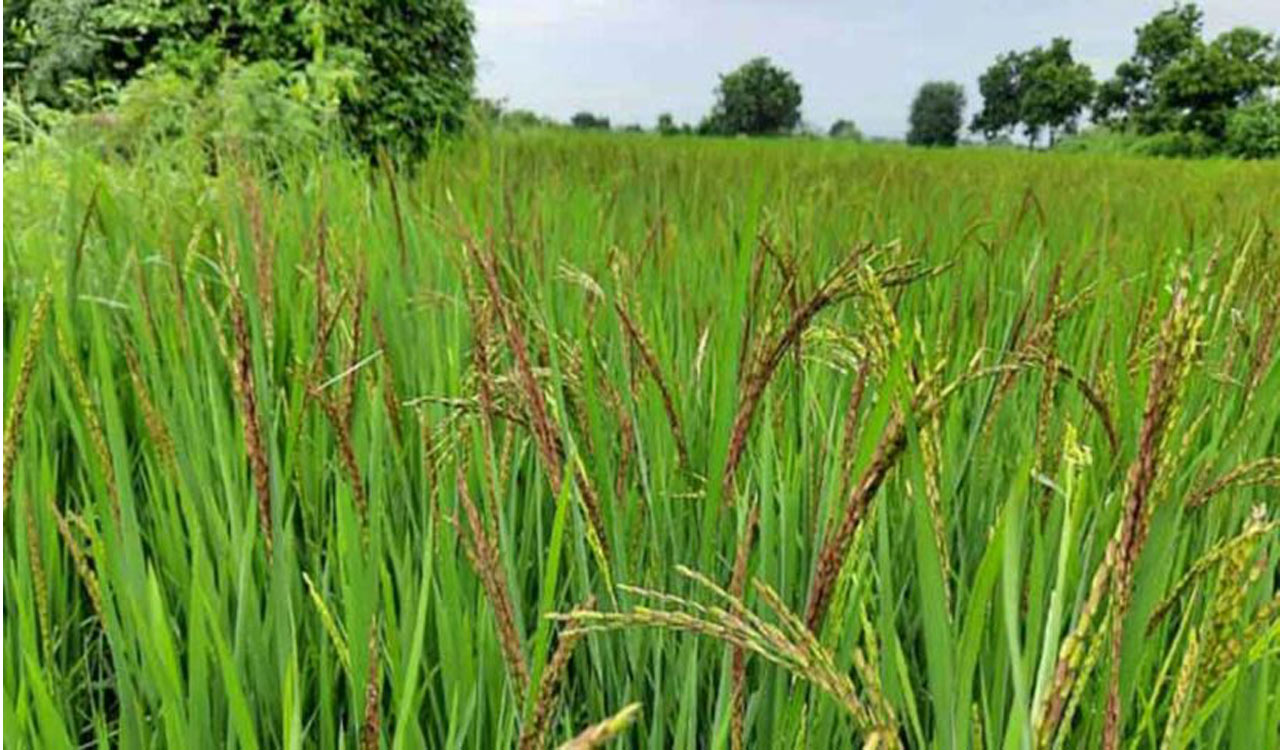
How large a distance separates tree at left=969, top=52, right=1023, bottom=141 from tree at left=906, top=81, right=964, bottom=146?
1888 millimetres

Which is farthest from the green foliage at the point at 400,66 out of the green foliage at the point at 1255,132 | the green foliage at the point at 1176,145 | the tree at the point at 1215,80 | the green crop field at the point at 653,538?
the tree at the point at 1215,80

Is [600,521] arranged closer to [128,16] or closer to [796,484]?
[796,484]

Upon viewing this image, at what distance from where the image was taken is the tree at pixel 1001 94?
40594 millimetres

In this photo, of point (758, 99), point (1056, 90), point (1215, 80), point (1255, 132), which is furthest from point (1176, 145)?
point (758, 99)

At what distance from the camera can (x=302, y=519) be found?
778mm

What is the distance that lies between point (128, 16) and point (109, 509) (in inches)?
186

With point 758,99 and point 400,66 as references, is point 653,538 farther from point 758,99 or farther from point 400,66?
point 758,99

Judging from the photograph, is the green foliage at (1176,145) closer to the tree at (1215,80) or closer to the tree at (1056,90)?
the tree at (1215,80)

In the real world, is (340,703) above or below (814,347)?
below

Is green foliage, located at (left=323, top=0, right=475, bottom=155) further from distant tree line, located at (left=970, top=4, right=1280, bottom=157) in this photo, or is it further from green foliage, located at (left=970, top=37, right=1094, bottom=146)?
green foliage, located at (left=970, top=37, right=1094, bottom=146)

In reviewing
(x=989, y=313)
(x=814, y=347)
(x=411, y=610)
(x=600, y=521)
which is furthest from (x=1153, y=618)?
(x=989, y=313)

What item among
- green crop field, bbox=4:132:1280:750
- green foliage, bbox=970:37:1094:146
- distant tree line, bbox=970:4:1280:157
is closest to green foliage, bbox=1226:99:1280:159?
distant tree line, bbox=970:4:1280:157

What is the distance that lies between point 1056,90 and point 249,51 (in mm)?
35622

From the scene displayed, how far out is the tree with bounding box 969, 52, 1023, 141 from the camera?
40594 millimetres
